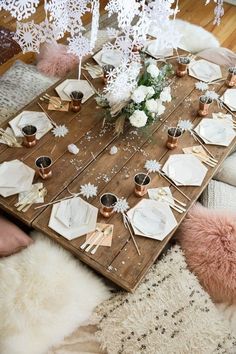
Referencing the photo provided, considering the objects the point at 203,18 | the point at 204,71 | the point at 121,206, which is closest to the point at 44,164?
the point at 121,206

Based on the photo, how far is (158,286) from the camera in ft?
5.32

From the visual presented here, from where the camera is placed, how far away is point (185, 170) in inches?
77.7

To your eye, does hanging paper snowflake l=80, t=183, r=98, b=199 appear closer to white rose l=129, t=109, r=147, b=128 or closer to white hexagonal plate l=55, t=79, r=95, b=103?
A: white rose l=129, t=109, r=147, b=128

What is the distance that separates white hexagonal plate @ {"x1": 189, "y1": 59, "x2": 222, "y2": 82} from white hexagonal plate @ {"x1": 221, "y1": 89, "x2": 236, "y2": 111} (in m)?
0.14

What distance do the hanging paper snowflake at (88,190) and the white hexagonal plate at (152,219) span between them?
7.3 inches

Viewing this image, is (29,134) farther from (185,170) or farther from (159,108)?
(185,170)

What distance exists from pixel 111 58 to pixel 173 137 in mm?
794

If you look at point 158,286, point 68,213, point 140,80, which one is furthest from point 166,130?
point 158,286

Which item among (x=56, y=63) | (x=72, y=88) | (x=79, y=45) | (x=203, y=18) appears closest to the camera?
(x=79, y=45)

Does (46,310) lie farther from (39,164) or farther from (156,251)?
(39,164)

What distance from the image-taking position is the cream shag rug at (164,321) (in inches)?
58.1

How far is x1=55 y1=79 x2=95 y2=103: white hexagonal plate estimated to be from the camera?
2.26 m

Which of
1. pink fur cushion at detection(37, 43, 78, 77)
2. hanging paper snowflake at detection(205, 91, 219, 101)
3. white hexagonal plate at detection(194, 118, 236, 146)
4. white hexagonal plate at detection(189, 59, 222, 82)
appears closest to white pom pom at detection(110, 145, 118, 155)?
white hexagonal plate at detection(194, 118, 236, 146)

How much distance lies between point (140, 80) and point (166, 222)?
2.56 ft
